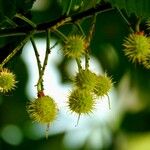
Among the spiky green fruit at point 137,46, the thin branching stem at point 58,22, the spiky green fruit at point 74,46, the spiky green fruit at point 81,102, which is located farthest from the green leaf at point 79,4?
the spiky green fruit at point 81,102

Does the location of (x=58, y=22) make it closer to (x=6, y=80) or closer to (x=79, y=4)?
(x=79, y=4)

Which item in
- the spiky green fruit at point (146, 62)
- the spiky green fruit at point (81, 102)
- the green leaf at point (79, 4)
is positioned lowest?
the spiky green fruit at point (81, 102)

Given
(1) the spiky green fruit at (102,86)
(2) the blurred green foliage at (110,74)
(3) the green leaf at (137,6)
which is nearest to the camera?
(3) the green leaf at (137,6)

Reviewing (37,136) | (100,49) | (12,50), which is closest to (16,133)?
(37,136)

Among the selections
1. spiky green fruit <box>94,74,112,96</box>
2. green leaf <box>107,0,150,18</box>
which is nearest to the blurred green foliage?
spiky green fruit <box>94,74,112,96</box>

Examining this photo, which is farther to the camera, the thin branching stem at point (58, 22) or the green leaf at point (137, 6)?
the thin branching stem at point (58, 22)

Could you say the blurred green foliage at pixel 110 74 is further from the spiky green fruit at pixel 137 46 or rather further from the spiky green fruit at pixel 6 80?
the spiky green fruit at pixel 6 80

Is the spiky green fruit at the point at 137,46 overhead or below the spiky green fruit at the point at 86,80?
overhead
